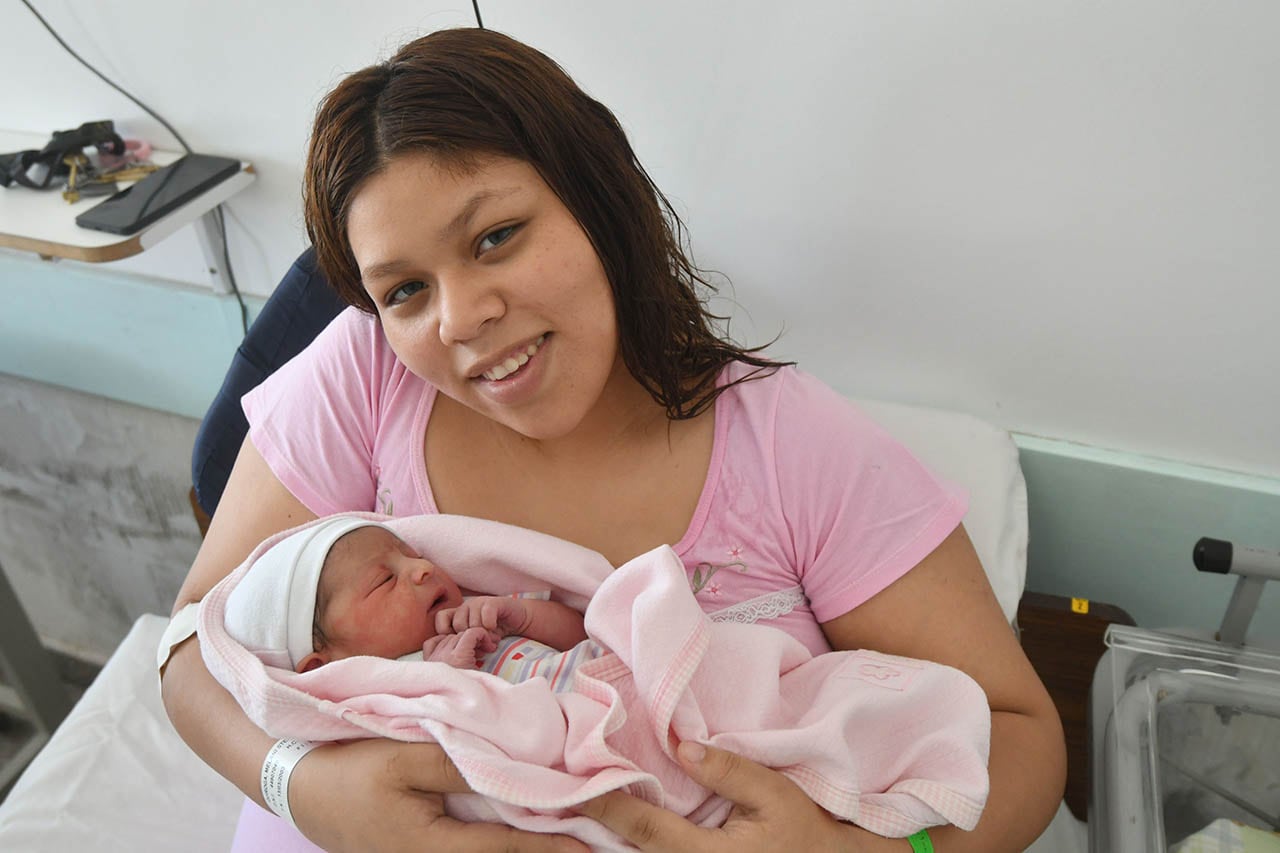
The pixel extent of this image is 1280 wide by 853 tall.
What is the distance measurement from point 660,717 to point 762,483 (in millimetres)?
334

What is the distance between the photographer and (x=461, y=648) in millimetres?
1083

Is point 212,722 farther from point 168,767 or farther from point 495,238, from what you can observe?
point 495,238

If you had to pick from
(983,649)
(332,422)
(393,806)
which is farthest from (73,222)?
(983,649)

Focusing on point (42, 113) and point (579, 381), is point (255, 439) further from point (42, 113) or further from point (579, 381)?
point (42, 113)

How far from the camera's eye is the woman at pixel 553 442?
100cm

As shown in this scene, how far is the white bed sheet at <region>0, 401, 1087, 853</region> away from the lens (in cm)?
142

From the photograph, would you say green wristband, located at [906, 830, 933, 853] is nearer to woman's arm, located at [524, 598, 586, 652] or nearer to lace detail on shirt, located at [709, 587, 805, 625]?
lace detail on shirt, located at [709, 587, 805, 625]

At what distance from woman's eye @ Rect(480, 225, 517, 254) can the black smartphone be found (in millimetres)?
929

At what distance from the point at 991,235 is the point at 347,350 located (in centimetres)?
92

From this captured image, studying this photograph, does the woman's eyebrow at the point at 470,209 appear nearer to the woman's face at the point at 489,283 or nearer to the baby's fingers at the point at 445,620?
the woman's face at the point at 489,283

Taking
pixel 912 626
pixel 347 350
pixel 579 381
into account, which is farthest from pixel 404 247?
pixel 912 626

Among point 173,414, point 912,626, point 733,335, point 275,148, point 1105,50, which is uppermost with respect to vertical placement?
point 1105,50

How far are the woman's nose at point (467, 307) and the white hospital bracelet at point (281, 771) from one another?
489 millimetres

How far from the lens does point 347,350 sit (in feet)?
4.37
